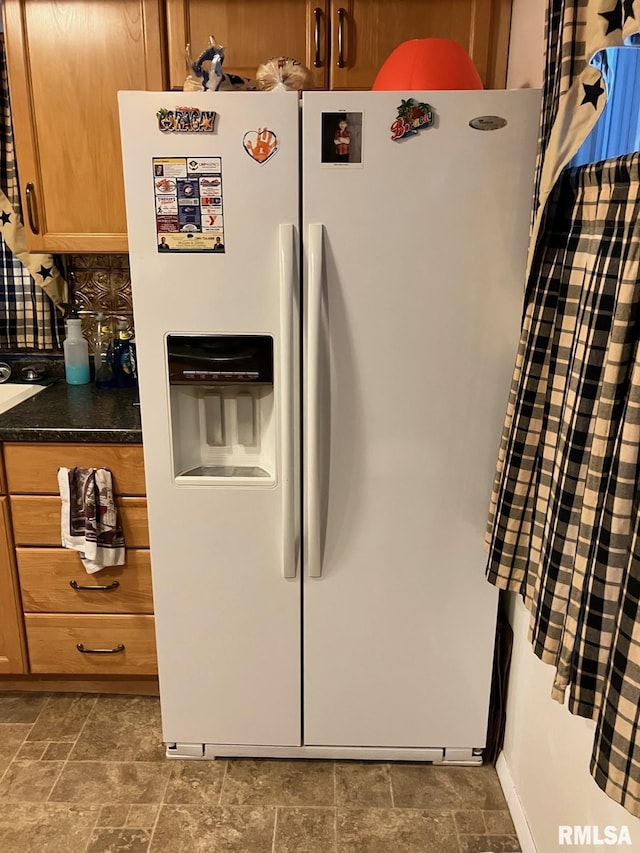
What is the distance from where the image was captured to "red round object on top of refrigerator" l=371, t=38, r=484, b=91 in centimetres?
163

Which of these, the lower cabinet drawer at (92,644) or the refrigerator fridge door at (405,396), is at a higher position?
the refrigerator fridge door at (405,396)

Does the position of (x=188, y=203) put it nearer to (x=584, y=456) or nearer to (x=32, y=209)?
(x=32, y=209)

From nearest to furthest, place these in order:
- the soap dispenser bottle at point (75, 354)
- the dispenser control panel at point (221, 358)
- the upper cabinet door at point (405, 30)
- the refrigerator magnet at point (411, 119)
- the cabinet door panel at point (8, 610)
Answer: the refrigerator magnet at point (411, 119) → the dispenser control panel at point (221, 358) → the upper cabinet door at point (405, 30) → the cabinet door panel at point (8, 610) → the soap dispenser bottle at point (75, 354)

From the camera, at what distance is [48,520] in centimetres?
208

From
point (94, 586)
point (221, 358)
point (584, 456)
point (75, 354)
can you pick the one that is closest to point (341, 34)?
point (221, 358)

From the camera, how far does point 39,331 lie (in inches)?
100

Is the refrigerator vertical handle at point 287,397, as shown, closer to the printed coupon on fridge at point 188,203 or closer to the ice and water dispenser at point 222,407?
the ice and water dispenser at point 222,407

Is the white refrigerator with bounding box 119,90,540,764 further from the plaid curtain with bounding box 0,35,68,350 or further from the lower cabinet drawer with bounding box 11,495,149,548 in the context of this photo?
the plaid curtain with bounding box 0,35,68,350

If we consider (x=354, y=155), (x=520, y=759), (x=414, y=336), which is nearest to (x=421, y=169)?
(x=354, y=155)

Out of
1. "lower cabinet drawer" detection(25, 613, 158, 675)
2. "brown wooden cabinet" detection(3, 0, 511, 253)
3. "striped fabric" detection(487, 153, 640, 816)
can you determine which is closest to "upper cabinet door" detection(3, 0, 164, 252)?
"brown wooden cabinet" detection(3, 0, 511, 253)

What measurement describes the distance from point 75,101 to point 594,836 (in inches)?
89.3

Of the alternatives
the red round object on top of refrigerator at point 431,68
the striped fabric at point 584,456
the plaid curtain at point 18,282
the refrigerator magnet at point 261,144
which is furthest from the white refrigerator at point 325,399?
the plaid curtain at point 18,282

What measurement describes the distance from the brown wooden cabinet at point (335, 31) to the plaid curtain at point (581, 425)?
0.67m

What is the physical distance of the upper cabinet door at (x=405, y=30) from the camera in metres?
1.97
